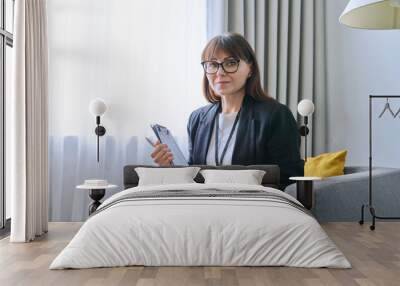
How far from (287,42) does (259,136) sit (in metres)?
1.12

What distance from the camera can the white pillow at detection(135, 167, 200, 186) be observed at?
5.47 metres

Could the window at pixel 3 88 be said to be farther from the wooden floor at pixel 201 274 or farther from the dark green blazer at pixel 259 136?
the dark green blazer at pixel 259 136

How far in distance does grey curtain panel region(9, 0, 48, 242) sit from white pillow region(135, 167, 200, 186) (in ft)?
2.98

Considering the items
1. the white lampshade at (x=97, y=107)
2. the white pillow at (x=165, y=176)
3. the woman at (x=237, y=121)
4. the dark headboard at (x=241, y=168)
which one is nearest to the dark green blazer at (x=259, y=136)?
the woman at (x=237, y=121)

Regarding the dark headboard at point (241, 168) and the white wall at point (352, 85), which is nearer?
the dark headboard at point (241, 168)

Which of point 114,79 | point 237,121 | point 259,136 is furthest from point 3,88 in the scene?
point 259,136

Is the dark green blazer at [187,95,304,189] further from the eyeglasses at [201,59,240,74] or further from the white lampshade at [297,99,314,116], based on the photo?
the eyeglasses at [201,59,240,74]

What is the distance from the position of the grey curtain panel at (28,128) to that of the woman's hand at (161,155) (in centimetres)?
131

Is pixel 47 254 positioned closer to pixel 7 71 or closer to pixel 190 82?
pixel 7 71

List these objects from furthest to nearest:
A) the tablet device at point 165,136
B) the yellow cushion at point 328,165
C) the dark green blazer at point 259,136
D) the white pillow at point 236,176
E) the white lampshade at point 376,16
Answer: the tablet device at point 165,136 → the dark green blazer at point 259,136 → the yellow cushion at point 328,165 → the white pillow at point 236,176 → the white lampshade at point 376,16

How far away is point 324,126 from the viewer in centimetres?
651

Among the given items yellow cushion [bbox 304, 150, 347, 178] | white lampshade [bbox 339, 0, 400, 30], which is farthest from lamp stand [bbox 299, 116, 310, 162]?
white lampshade [bbox 339, 0, 400, 30]

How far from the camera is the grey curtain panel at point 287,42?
6.38 m

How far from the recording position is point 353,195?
18.9ft
